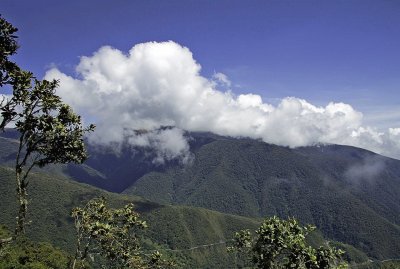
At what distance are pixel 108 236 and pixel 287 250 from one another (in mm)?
17343

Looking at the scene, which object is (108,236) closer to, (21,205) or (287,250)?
(21,205)

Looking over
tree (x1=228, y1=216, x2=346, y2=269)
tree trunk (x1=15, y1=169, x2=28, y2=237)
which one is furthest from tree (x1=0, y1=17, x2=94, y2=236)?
→ tree (x1=228, y1=216, x2=346, y2=269)

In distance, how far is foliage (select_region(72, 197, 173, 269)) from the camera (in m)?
40.0

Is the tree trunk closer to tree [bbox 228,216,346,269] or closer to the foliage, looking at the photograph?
the foliage

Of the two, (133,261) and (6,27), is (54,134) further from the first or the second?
(133,261)

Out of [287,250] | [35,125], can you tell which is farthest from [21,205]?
[287,250]

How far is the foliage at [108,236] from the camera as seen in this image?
131 ft

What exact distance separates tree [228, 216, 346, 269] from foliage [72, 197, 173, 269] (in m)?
12.4

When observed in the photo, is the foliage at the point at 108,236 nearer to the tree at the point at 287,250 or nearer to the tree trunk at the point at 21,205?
the tree trunk at the point at 21,205

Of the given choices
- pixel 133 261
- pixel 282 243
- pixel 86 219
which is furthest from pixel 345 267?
pixel 86 219

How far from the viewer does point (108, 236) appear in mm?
39750

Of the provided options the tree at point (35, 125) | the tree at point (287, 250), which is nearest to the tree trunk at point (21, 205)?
the tree at point (35, 125)

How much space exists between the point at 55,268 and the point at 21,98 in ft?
392

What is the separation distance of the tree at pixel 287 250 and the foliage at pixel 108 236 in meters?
12.4
